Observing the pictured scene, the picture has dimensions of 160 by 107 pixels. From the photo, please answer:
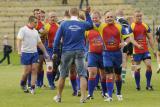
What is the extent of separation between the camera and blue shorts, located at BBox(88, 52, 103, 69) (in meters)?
17.7

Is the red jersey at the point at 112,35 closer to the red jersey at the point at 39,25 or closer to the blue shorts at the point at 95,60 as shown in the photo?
the blue shorts at the point at 95,60

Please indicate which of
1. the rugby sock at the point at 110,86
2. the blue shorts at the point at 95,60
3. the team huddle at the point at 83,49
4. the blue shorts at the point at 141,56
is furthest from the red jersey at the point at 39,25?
the rugby sock at the point at 110,86

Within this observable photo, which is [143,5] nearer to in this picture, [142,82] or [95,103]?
[142,82]

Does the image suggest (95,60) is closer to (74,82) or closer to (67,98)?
(74,82)

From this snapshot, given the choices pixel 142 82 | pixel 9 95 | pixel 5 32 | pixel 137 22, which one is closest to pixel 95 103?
pixel 9 95

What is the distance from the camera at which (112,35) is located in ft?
55.6

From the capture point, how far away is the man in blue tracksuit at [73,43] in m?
16.4

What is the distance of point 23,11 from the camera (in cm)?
4653

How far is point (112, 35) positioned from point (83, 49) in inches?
32.5

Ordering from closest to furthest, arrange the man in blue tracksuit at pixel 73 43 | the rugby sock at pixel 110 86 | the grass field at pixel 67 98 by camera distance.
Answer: the grass field at pixel 67 98, the man in blue tracksuit at pixel 73 43, the rugby sock at pixel 110 86

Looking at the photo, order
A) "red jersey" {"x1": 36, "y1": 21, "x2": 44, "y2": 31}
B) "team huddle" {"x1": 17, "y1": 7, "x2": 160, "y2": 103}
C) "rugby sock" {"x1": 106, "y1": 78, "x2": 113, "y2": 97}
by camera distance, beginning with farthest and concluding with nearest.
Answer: "red jersey" {"x1": 36, "y1": 21, "x2": 44, "y2": 31} < "rugby sock" {"x1": 106, "y1": 78, "x2": 113, "y2": 97} < "team huddle" {"x1": 17, "y1": 7, "x2": 160, "y2": 103}

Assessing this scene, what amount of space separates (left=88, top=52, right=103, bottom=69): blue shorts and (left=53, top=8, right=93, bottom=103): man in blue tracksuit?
1.07 meters

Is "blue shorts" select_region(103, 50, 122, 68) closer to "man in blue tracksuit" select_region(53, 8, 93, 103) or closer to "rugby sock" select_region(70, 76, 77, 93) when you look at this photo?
"man in blue tracksuit" select_region(53, 8, 93, 103)

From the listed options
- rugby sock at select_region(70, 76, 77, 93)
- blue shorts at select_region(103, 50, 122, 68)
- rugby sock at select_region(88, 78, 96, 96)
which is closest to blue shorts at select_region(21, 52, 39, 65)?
rugby sock at select_region(70, 76, 77, 93)
